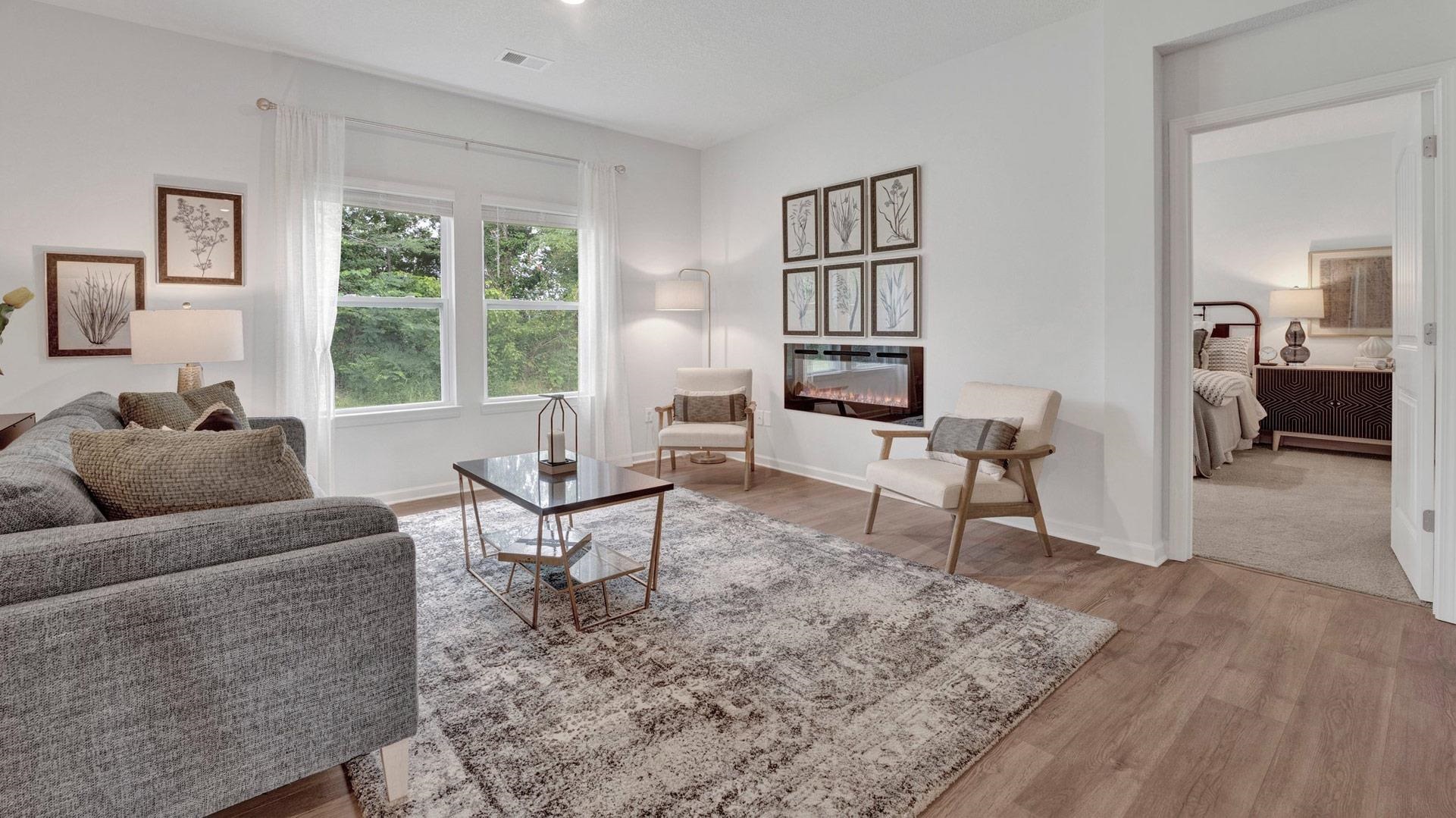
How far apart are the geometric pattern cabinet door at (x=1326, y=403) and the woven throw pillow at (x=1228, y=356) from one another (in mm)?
154

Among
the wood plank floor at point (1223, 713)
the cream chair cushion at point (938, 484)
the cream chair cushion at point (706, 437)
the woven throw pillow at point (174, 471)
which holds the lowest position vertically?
the wood plank floor at point (1223, 713)

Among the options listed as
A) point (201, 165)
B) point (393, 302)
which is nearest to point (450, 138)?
point (393, 302)

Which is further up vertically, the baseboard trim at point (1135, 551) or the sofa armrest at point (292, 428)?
the sofa armrest at point (292, 428)

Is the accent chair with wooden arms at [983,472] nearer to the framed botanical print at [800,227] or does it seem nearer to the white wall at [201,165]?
the framed botanical print at [800,227]

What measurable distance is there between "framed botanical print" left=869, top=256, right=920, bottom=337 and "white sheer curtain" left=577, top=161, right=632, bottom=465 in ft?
6.62

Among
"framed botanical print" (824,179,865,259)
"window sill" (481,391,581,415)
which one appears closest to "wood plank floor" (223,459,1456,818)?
"framed botanical print" (824,179,865,259)

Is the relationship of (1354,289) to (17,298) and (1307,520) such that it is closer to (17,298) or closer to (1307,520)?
(1307,520)

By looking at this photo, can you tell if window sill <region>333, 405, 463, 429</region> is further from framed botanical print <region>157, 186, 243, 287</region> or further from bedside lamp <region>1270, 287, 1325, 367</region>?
bedside lamp <region>1270, 287, 1325, 367</region>

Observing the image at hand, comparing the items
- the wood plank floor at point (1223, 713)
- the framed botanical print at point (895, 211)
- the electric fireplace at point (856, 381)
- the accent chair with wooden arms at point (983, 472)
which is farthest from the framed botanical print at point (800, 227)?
the wood plank floor at point (1223, 713)

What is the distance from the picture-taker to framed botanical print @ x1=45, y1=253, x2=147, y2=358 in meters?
3.51

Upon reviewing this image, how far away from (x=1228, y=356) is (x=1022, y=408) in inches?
166

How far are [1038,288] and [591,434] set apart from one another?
338 centimetres

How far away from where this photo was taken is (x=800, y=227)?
207 inches

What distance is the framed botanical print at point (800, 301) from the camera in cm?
521
